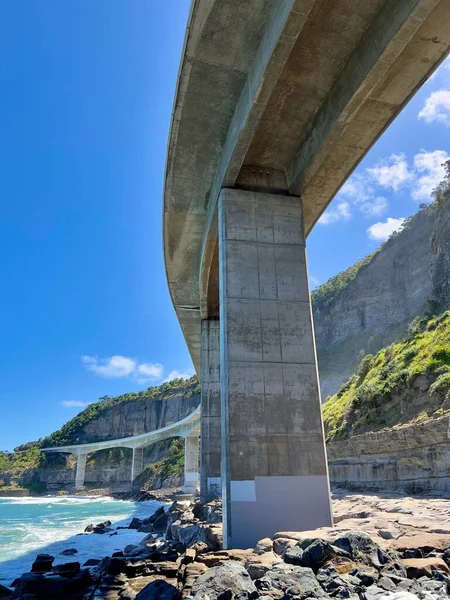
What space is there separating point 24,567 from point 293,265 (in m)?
13.2

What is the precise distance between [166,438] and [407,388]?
229 feet

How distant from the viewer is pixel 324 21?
9500 millimetres

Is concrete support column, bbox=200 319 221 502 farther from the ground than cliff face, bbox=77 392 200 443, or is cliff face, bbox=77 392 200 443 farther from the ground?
cliff face, bbox=77 392 200 443

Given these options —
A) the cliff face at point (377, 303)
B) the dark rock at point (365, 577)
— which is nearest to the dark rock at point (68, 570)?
the dark rock at point (365, 577)

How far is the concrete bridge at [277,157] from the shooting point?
30.6 feet

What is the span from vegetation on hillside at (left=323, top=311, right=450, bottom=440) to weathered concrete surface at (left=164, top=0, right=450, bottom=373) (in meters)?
8.27

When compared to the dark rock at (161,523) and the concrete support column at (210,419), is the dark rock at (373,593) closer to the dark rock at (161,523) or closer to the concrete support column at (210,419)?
the concrete support column at (210,419)

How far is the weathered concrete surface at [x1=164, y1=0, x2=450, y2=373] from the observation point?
29.7 feet

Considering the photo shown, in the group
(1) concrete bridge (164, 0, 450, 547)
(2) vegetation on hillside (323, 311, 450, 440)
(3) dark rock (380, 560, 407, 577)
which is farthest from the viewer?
(2) vegetation on hillside (323, 311, 450, 440)

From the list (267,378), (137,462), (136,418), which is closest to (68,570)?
(267,378)

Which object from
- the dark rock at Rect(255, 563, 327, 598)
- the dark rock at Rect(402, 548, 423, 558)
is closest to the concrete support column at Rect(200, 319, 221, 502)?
the dark rock at Rect(402, 548, 423, 558)

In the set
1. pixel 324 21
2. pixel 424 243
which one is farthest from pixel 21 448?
pixel 324 21

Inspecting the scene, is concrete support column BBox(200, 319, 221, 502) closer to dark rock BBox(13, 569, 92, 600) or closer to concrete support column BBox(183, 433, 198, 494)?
dark rock BBox(13, 569, 92, 600)

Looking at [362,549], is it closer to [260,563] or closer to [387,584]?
[387,584]
